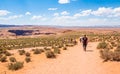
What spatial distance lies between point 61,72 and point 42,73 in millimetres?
1188

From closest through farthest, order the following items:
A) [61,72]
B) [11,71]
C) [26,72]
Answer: [61,72] < [26,72] < [11,71]

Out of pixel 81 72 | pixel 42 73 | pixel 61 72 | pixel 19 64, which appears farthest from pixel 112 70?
pixel 19 64

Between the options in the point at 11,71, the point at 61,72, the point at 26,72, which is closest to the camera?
the point at 61,72

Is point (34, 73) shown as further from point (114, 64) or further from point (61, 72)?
point (114, 64)

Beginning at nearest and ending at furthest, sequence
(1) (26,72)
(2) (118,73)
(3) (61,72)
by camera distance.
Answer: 1. (2) (118,73)
2. (3) (61,72)
3. (1) (26,72)

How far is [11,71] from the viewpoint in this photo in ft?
55.9

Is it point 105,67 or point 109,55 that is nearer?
point 105,67

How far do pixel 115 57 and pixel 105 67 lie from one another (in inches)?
80.1

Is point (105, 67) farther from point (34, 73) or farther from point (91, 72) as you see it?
point (34, 73)

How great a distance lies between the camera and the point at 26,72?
15602mm

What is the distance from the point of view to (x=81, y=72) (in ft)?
46.7

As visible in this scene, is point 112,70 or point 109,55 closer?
point 112,70

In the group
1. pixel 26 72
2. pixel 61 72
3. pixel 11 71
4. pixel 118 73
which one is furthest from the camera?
pixel 11 71

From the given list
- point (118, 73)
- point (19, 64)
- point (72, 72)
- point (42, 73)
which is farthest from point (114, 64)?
point (19, 64)
